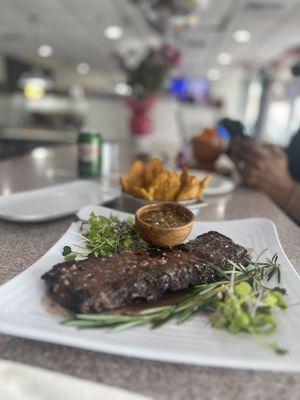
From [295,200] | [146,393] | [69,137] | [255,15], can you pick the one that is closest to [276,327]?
[146,393]

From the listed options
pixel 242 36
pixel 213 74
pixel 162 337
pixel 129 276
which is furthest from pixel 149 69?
pixel 213 74

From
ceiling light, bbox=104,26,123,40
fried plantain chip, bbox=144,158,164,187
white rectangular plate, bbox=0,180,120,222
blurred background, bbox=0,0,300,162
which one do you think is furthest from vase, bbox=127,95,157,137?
ceiling light, bbox=104,26,123,40

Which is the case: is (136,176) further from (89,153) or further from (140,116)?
(140,116)

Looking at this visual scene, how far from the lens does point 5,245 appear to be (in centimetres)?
92

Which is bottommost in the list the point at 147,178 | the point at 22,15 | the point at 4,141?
the point at 4,141

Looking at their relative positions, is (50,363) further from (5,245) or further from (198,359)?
(5,245)

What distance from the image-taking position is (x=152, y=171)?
1.28 meters

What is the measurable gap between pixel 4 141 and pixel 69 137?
0.86m

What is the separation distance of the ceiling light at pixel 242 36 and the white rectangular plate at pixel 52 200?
23.9 feet

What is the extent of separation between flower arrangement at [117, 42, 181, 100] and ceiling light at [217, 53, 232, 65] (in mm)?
8648

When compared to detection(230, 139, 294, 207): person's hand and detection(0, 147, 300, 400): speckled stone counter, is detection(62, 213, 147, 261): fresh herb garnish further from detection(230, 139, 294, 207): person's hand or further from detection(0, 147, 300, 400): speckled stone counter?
detection(230, 139, 294, 207): person's hand

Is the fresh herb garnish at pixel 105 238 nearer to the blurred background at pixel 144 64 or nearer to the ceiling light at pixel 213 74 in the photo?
the blurred background at pixel 144 64

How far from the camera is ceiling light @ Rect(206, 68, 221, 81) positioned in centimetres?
1549

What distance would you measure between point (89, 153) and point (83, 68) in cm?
1522
